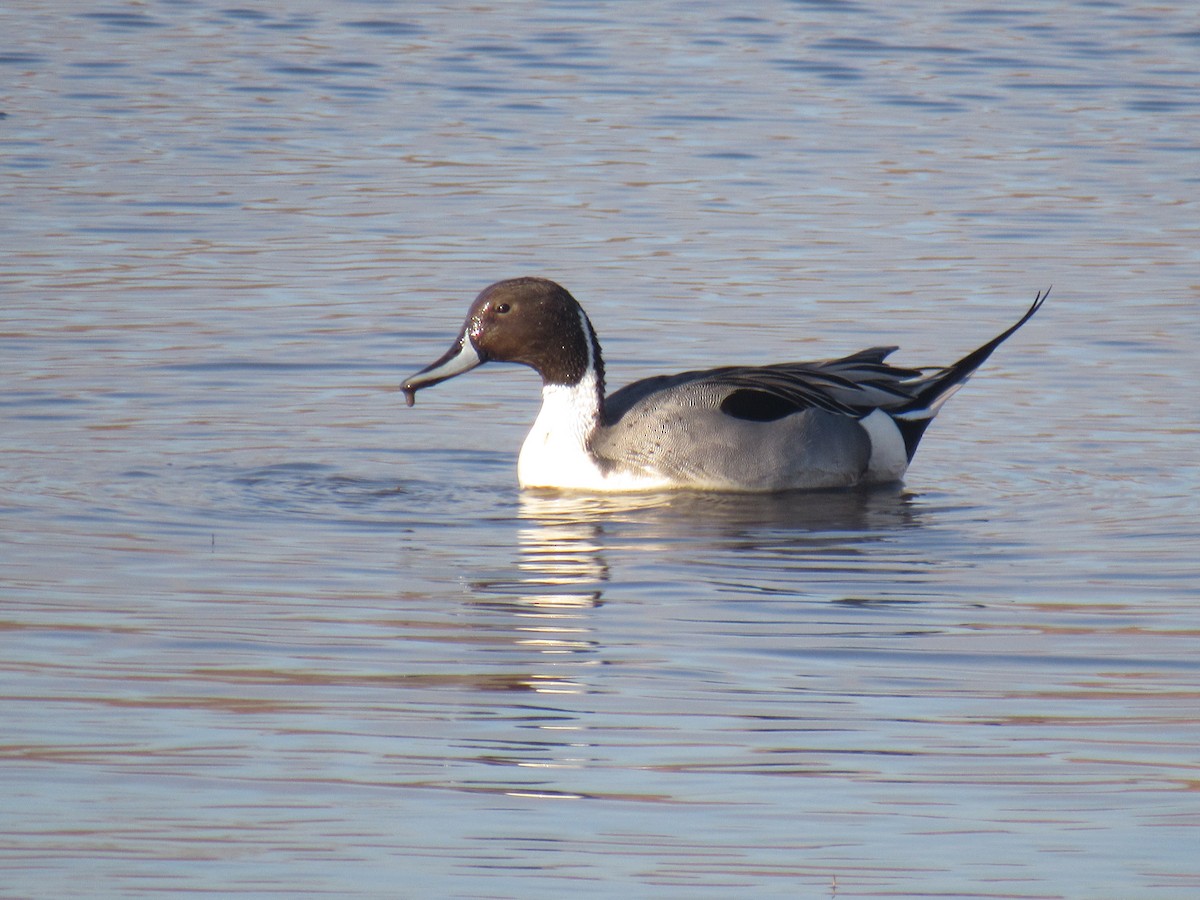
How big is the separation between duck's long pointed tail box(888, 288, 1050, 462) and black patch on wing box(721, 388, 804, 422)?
633mm

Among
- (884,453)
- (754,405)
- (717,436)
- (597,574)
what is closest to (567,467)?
(717,436)

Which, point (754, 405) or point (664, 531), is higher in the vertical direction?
point (754, 405)

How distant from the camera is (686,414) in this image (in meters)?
9.01

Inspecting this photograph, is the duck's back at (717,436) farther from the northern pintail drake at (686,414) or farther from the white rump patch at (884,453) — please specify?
the white rump patch at (884,453)

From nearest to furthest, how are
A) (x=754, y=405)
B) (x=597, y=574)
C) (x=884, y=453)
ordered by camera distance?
(x=597, y=574) → (x=754, y=405) → (x=884, y=453)

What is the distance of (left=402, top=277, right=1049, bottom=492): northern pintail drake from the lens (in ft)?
29.6

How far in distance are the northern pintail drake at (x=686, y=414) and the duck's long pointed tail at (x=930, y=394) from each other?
0.4 inches

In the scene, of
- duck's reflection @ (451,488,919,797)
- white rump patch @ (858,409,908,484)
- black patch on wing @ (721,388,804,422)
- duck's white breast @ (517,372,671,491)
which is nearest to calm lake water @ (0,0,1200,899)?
duck's reflection @ (451,488,919,797)

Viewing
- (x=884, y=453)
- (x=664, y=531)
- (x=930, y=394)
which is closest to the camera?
(x=664, y=531)

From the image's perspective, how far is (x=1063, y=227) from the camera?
47.3ft

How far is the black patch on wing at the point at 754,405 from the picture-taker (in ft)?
29.7

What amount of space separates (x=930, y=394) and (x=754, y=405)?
1051mm

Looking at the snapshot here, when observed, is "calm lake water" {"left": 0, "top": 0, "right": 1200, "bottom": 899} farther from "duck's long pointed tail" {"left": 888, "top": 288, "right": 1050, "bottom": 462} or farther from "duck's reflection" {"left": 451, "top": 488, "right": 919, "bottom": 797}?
"duck's long pointed tail" {"left": 888, "top": 288, "right": 1050, "bottom": 462}

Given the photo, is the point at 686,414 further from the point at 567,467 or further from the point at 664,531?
the point at 664,531
